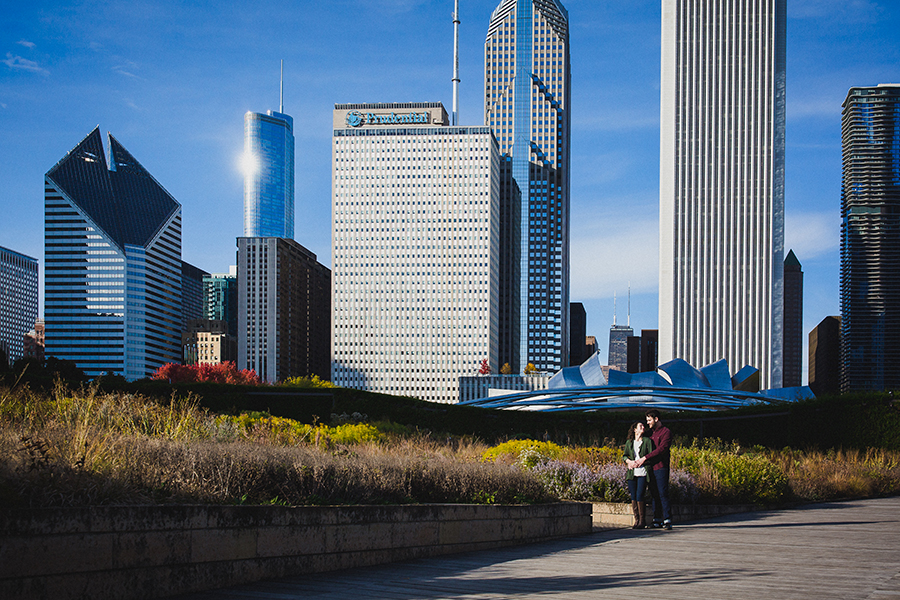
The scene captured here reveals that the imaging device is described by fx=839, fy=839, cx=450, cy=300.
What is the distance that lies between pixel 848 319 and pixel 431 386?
10295cm

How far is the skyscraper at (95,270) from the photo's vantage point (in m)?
169

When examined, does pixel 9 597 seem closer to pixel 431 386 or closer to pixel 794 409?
pixel 794 409

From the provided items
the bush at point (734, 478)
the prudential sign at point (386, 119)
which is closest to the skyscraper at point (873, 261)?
the prudential sign at point (386, 119)

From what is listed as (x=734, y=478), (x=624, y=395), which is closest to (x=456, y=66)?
(x=624, y=395)

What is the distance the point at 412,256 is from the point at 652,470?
156 meters

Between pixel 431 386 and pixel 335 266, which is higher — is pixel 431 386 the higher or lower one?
the lower one

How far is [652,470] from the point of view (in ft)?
39.8

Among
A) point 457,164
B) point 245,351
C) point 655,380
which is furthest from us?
point 245,351

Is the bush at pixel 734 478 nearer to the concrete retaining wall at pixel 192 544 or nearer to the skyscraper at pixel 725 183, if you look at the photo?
the concrete retaining wall at pixel 192 544

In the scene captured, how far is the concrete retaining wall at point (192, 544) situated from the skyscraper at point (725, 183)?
11329cm

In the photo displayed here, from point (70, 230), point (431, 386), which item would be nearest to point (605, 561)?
point (431, 386)

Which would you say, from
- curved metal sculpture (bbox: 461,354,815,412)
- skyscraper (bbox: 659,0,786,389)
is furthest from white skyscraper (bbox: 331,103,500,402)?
curved metal sculpture (bbox: 461,354,815,412)

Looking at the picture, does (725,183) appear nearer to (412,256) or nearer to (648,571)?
(412,256)

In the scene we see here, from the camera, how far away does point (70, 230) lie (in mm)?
169250
